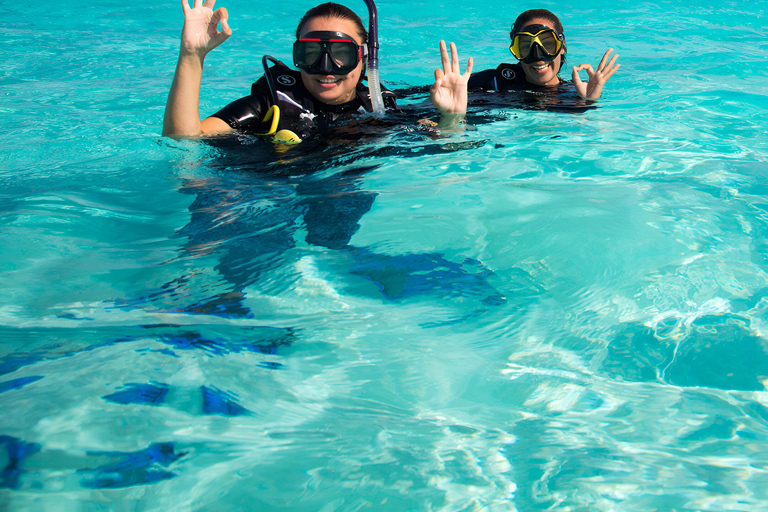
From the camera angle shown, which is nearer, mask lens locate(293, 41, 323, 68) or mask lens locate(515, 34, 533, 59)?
mask lens locate(293, 41, 323, 68)

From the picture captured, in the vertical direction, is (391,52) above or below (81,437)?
above

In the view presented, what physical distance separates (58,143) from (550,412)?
13.1 ft

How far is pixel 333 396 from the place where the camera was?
1490 mm

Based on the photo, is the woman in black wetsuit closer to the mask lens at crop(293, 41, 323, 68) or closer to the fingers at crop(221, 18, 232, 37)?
the mask lens at crop(293, 41, 323, 68)

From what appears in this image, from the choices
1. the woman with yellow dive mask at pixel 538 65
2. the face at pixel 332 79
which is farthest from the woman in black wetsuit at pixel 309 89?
the woman with yellow dive mask at pixel 538 65

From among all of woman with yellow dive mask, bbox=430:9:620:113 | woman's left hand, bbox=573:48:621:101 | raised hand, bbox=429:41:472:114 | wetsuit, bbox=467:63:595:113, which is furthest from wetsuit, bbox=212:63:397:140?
woman's left hand, bbox=573:48:621:101

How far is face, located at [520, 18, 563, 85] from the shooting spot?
4529 mm

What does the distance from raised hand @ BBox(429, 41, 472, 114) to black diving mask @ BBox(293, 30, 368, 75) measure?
539mm

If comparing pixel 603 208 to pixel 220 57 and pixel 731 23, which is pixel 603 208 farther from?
pixel 731 23

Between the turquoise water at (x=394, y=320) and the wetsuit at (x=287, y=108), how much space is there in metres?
0.19

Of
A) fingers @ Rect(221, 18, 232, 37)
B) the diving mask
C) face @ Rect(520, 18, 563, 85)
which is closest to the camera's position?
fingers @ Rect(221, 18, 232, 37)

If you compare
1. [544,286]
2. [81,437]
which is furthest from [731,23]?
[81,437]

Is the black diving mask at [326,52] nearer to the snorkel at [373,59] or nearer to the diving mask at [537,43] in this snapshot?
the snorkel at [373,59]

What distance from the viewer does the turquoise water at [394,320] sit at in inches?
47.3
